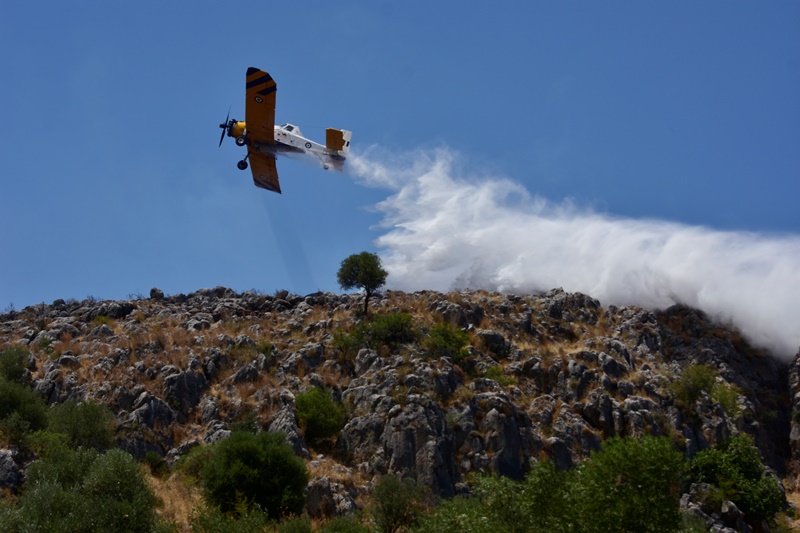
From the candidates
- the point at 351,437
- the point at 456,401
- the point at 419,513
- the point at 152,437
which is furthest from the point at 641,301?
the point at 152,437

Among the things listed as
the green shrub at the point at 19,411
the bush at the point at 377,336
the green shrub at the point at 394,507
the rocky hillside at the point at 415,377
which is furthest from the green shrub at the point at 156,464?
the bush at the point at 377,336

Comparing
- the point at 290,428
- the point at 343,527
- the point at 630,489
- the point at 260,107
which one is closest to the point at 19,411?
the point at 290,428

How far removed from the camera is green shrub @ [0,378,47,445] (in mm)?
36969

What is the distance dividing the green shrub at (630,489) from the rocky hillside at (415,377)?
17.0 meters

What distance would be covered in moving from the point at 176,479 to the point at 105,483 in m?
8.35

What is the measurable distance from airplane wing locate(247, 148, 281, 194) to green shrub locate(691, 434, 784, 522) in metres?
34.4

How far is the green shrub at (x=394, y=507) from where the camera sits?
110 feet

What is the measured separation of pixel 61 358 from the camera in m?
48.0

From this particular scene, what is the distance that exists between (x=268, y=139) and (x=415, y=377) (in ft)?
61.4

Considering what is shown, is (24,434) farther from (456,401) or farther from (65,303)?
(65,303)

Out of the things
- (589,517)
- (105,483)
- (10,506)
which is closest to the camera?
(589,517)

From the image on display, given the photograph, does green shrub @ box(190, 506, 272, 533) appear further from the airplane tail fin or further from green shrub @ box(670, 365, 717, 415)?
green shrub @ box(670, 365, 717, 415)

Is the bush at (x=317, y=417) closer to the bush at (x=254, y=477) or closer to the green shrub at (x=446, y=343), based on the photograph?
the bush at (x=254, y=477)

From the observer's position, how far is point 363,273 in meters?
61.5
